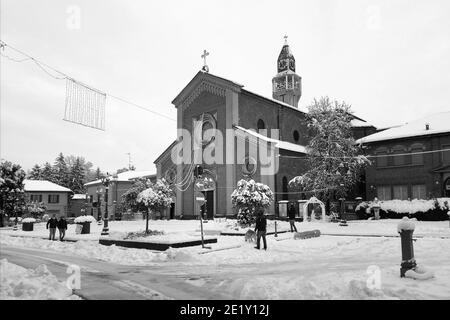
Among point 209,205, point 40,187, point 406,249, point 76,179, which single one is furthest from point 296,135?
point 76,179

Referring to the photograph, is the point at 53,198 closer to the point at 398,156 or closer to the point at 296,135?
the point at 296,135

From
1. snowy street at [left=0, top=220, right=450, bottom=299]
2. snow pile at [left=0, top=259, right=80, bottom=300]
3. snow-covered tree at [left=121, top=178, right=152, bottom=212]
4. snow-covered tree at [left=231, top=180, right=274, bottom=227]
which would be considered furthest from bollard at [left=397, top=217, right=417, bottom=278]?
snow-covered tree at [left=121, top=178, right=152, bottom=212]

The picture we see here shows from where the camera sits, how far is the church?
3238 centimetres

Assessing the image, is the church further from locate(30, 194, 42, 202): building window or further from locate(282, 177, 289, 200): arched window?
locate(30, 194, 42, 202): building window

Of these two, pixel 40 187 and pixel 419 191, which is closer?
pixel 419 191

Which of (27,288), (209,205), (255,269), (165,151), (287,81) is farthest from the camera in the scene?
(287,81)

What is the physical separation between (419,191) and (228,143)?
57.5ft

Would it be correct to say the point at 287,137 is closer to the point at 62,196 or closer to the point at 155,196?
the point at 155,196

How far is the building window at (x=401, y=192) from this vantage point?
110 feet

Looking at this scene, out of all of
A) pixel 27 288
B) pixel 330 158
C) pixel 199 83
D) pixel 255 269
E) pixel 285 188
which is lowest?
pixel 255 269

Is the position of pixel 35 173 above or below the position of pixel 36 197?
above

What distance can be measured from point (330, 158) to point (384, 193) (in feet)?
23.9

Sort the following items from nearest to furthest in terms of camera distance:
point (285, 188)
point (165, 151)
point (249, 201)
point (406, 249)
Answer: point (406, 249)
point (249, 201)
point (285, 188)
point (165, 151)

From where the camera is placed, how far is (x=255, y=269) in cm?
1120
